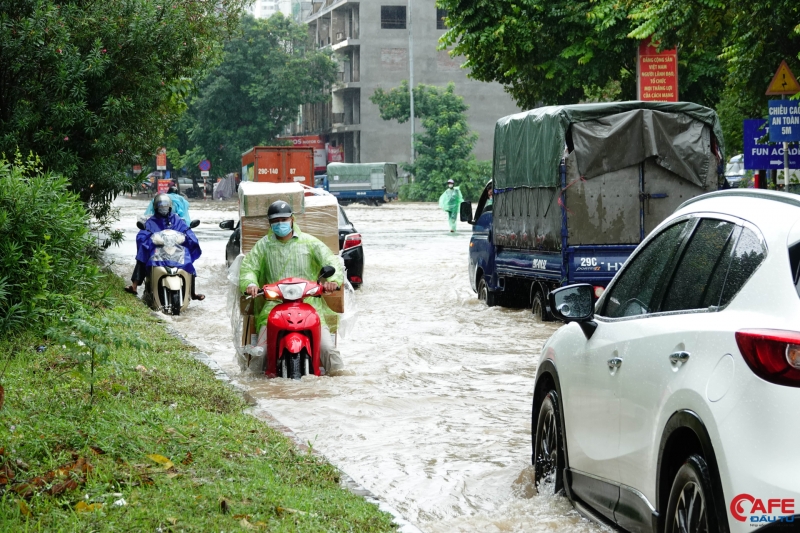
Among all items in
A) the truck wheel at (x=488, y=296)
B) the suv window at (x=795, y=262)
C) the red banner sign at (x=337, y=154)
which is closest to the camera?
the suv window at (x=795, y=262)

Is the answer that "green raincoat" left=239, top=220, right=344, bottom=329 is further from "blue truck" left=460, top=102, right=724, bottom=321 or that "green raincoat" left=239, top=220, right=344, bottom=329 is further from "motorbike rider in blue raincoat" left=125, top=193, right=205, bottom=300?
"motorbike rider in blue raincoat" left=125, top=193, right=205, bottom=300

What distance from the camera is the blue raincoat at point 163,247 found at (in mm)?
15992

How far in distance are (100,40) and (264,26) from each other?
58.4 metres

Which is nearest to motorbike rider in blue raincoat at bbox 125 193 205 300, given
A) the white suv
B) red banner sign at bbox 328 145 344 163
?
the white suv

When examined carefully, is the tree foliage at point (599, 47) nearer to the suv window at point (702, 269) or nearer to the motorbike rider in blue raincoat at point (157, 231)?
the motorbike rider in blue raincoat at point (157, 231)

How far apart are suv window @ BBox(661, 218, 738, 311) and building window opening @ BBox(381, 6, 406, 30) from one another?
230 feet

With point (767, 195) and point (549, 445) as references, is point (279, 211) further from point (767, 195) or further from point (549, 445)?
point (767, 195)

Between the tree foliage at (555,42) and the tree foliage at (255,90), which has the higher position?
the tree foliage at (255,90)

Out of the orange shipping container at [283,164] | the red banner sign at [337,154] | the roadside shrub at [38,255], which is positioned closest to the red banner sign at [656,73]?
the roadside shrub at [38,255]

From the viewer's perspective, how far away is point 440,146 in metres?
63.0

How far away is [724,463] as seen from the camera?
3.54 metres

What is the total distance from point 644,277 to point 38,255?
608 centimetres

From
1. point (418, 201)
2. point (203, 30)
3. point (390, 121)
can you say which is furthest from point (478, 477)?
point (390, 121)

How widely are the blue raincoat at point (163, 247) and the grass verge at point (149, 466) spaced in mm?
7606
